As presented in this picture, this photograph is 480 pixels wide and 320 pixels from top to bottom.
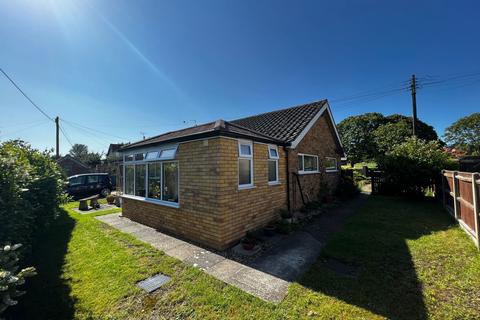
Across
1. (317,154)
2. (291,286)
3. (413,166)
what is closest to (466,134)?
(413,166)

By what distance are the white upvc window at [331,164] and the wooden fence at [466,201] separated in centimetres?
499

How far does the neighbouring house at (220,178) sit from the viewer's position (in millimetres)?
5246

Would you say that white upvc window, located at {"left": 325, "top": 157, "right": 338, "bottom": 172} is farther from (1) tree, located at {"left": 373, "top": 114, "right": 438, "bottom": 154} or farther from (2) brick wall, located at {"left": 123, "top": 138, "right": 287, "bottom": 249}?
(1) tree, located at {"left": 373, "top": 114, "right": 438, "bottom": 154}

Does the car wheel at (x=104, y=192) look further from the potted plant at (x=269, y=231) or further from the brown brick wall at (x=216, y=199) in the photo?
the potted plant at (x=269, y=231)

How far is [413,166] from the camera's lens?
10.9 metres

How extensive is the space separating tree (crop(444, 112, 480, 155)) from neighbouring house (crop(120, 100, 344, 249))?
37.5 metres

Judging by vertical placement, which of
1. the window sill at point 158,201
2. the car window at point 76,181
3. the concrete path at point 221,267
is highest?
the car window at point 76,181

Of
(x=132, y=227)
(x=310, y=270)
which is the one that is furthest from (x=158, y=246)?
(x=310, y=270)

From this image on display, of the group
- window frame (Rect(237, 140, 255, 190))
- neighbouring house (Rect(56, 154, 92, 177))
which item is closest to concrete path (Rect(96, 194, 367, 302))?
window frame (Rect(237, 140, 255, 190))

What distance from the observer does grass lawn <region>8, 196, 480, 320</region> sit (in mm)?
2953

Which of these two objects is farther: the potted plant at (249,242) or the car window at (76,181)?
the car window at (76,181)

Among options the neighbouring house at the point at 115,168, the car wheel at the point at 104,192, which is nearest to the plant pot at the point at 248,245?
the neighbouring house at the point at 115,168

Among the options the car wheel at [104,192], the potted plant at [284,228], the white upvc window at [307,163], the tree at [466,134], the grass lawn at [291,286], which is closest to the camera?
the grass lawn at [291,286]

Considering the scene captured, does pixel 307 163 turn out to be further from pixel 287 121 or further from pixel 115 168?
pixel 115 168
